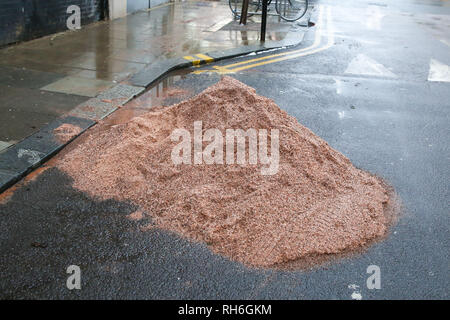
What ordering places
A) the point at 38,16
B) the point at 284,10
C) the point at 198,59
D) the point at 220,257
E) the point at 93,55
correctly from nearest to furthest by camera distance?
the point at 220,257
the point at 93,55
the point at 198,59
the point at 38,16
the point at 284,10

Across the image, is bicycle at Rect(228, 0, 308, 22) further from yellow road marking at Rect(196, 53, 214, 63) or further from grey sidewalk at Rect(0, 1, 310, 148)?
yellow road marking at Rect(196, 53, 214, 63)

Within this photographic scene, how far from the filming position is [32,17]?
969cm

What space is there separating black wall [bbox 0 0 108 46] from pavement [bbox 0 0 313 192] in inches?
8.6

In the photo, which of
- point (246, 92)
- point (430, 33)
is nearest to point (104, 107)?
point (246, 92)

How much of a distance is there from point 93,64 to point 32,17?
2.37m

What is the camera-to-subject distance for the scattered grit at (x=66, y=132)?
537cm

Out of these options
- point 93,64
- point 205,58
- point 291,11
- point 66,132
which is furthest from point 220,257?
point 291,11

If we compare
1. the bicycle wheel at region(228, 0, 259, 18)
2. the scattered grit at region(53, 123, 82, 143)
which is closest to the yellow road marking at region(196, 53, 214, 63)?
the scattered grit at region(53, 123, 82, 143)

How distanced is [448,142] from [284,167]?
3011 millimetres

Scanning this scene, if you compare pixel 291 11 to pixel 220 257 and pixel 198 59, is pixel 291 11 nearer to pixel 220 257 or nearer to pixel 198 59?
pixel 198 59

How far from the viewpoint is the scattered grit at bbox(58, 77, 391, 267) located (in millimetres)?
3729

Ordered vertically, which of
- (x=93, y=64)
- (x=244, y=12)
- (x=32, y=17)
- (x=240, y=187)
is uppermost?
(x=244, y=12)

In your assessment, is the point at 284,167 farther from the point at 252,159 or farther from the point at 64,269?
the point at 64,269
